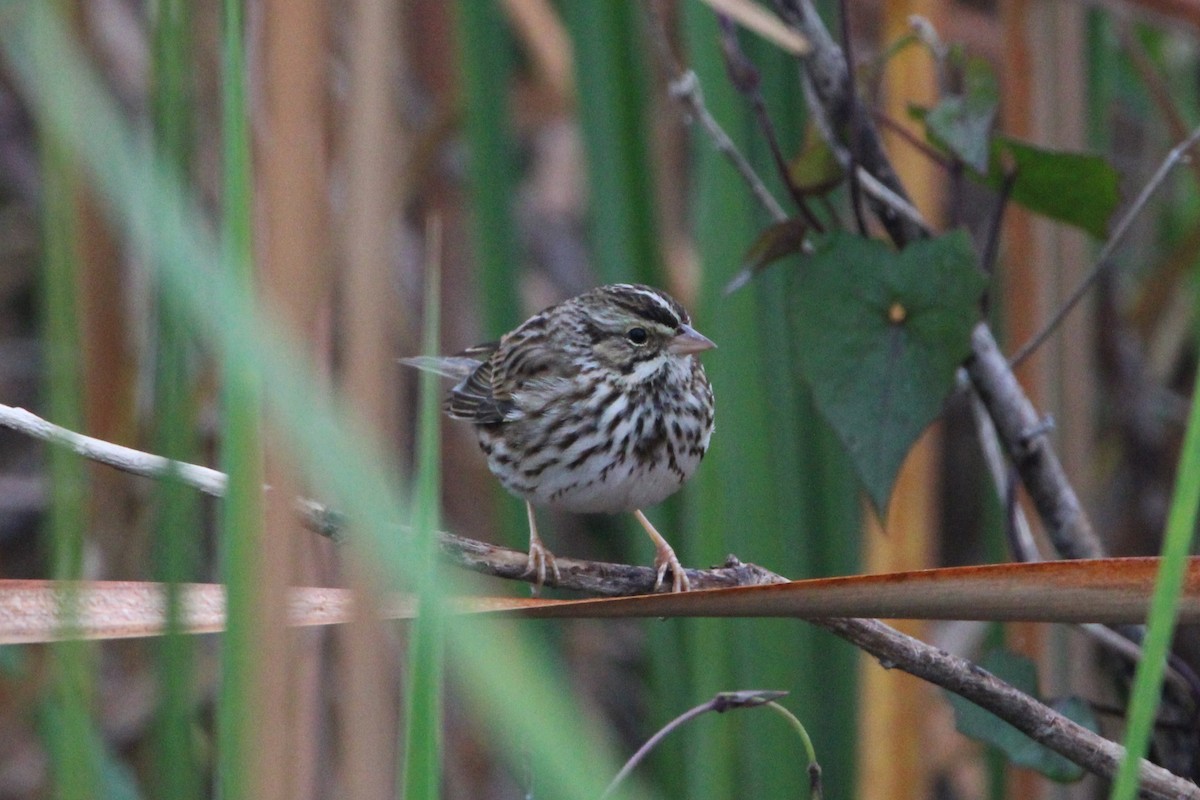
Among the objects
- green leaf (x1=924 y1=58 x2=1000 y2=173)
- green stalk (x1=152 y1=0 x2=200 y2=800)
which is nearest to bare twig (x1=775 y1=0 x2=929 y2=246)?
green leaf (x1=924 y1=58 x2=1000 y2=173)

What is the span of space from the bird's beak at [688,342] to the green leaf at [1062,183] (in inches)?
23.1

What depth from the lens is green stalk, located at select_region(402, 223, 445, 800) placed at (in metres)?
0.99

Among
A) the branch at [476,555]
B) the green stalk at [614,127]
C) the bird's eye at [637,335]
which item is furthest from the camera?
the green stalk at [614,127]

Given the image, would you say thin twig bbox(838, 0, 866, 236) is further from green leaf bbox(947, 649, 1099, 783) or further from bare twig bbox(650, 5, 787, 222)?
green leaf bbox(947, 649, 1099, 783)

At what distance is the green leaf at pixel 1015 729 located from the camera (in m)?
1.83

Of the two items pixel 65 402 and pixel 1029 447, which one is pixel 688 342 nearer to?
pixel 1029 447

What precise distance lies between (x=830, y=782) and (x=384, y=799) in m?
1.88

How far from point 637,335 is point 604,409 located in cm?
18

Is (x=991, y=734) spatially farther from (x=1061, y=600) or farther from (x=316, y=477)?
(x=316, y=477)

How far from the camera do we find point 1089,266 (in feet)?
9.64

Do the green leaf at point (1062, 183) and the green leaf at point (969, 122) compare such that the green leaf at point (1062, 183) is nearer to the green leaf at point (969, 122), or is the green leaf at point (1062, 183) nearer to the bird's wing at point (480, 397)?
the green leaf at point (969, 122)

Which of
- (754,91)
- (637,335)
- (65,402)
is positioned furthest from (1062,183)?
(65,402)

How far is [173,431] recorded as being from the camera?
110cm

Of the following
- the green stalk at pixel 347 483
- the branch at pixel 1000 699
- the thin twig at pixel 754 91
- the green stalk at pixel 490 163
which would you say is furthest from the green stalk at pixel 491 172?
the green stalk at pixel 347 483
